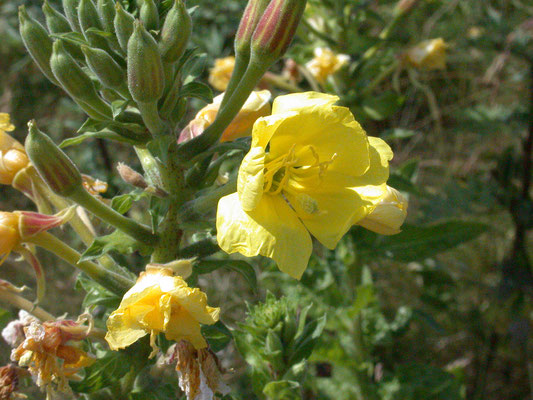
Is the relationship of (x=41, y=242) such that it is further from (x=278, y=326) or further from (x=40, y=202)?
(x=278, y=326)

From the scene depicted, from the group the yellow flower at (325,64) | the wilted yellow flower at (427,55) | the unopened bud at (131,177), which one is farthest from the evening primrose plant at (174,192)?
the wilted yellow flower at (427,55)

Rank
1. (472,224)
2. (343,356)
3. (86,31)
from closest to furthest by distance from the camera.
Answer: (86,31)
(343,356)
(472,224)


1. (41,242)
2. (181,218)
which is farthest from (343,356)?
(41,242)

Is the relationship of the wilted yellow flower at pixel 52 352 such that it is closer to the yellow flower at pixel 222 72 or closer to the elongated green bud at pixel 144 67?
the elongated green bud at pixel 144 67

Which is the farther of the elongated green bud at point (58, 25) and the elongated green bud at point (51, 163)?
the elongated green bud at point (58, 25)

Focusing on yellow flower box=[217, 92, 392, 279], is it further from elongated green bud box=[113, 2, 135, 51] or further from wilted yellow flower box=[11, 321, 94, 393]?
wilted yellow flower box=[11, 321, 94, 393]

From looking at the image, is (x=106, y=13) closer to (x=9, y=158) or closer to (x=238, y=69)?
(x=238, y=69)
